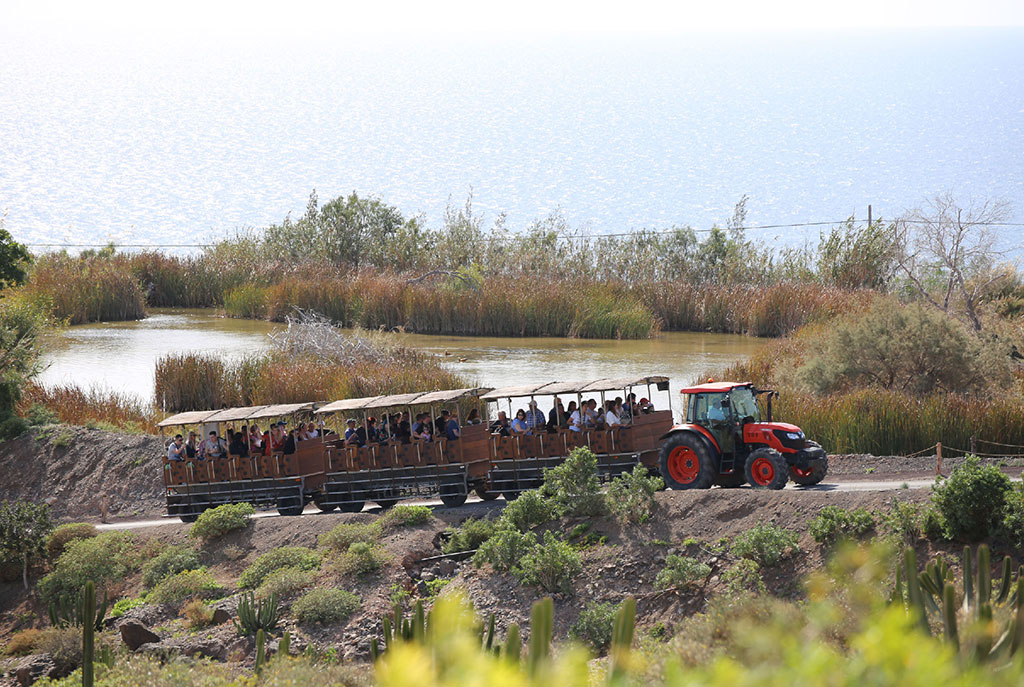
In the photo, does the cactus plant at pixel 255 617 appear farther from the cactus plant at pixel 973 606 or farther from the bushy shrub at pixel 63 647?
the cactus plant at pixel 973 606

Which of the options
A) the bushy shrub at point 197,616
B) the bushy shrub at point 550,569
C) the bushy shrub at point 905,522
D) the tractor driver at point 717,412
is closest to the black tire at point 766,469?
the tractor driver at point 717,412

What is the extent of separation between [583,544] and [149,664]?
7.40m

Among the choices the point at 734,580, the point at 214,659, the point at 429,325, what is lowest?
the point at 214,659

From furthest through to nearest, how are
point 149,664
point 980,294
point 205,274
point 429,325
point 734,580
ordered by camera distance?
point 205,274
point 429,325
point 980,294
point 734,580
point 149,664

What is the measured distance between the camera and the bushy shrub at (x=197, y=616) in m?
17.6

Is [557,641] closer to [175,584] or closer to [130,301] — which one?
[175,584]

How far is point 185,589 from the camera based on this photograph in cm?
1908

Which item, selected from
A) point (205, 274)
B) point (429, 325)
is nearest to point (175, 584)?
point (429, 325)

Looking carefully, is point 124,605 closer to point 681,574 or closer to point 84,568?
point 84,568

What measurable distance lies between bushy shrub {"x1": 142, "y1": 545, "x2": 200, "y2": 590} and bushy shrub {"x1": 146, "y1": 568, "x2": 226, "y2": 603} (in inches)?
29.4

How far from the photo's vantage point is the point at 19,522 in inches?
873

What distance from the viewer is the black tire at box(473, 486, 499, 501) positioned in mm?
23016

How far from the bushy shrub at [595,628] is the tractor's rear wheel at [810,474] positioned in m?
6.02

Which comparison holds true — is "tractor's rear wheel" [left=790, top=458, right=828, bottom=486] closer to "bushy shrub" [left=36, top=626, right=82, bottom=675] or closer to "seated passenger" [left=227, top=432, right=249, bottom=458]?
"seated passenger" [left=227, top=432, right=249, bottom=458]
